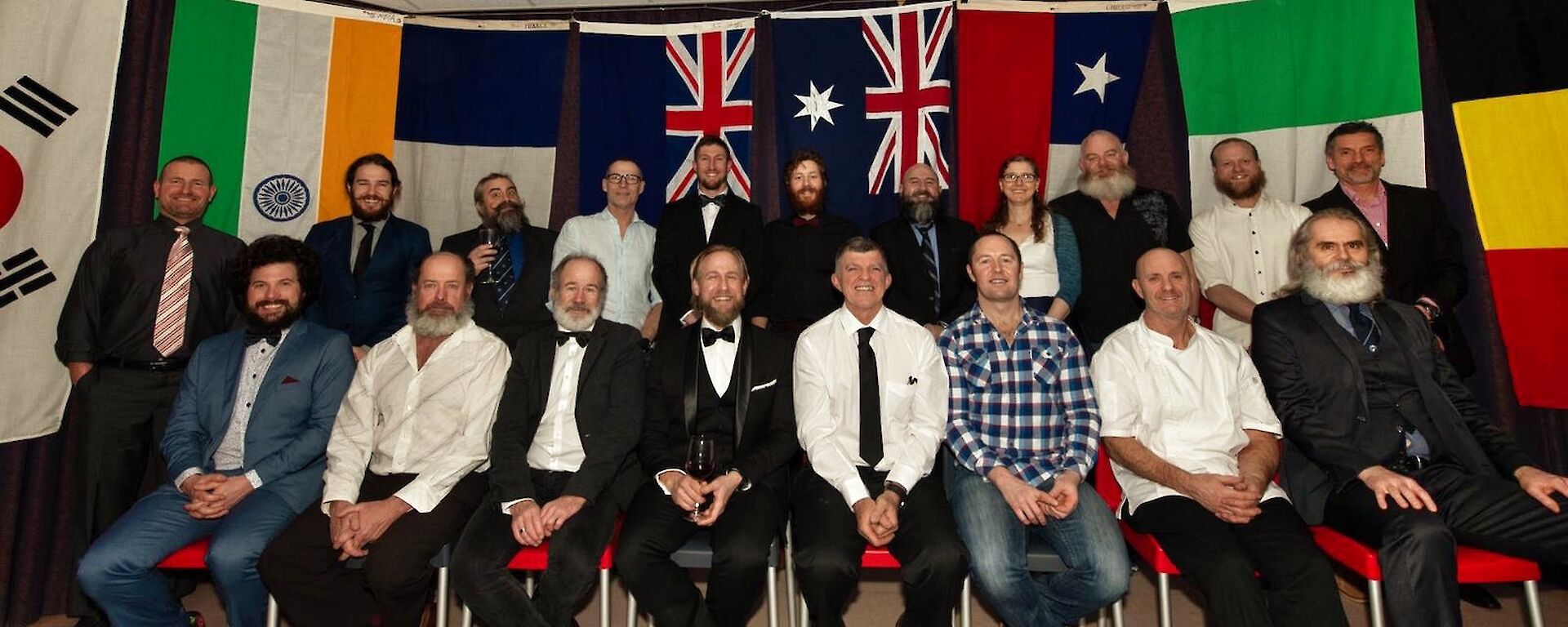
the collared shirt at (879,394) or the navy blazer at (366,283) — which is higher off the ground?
the navy blazer at (366,283)

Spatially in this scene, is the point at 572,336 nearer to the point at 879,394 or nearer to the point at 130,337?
the point at 879,394

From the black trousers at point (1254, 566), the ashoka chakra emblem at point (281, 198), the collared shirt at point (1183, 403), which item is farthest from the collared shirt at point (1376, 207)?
the ashoka chakra emblem at point (281, 198)

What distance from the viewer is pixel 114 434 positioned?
3691 millimetres

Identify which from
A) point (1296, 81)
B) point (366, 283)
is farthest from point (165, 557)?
point (1296, 81)

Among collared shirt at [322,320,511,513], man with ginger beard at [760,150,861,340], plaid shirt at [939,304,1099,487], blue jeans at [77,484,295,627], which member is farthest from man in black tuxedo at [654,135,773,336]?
blue jeans at [77,484,295,627]

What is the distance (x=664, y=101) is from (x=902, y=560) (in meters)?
3.64

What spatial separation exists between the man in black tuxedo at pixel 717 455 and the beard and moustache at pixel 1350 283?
2.10m

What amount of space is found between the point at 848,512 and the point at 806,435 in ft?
1.22

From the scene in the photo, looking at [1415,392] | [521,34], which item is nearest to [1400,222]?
[1415,392]

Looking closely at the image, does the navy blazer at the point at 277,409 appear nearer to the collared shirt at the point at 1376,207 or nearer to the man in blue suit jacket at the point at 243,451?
the man in blue suit jacket at the point at 243,451

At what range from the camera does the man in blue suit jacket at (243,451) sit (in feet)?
9.43

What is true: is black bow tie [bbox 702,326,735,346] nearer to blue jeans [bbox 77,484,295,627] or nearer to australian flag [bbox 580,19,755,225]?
blue jeans [bbox 77,484,295,627]

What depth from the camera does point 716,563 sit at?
276 centimetres

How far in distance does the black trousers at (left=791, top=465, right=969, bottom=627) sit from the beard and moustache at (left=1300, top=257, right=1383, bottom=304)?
1717mm
